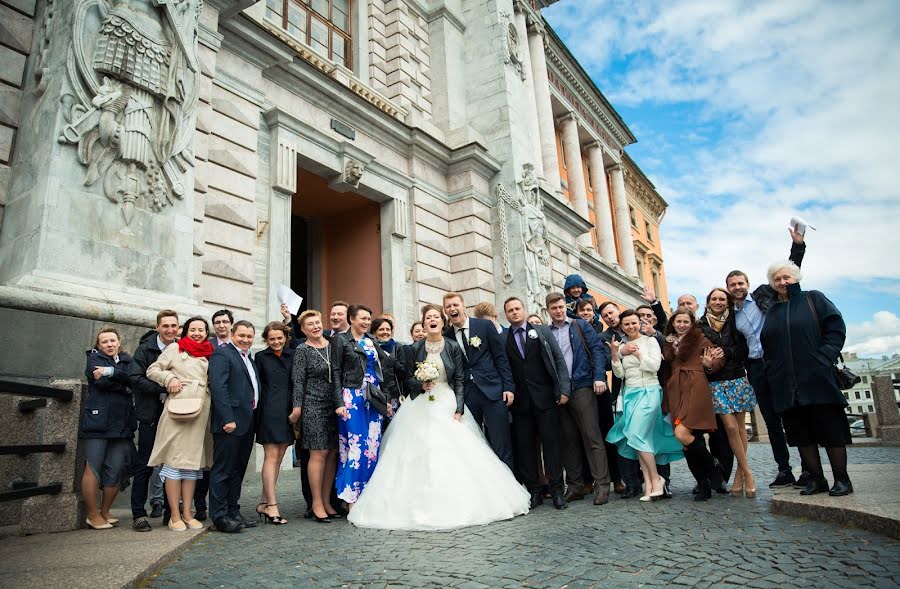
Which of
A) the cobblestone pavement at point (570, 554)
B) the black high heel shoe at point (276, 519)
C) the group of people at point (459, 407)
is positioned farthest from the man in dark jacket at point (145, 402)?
the black high heel shoe at point (276, 519)

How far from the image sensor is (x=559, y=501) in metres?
5.54

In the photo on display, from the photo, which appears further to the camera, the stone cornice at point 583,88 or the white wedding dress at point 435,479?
the stone cornice at point 583,88

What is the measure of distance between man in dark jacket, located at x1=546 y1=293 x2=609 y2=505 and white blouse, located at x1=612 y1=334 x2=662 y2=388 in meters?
0.20

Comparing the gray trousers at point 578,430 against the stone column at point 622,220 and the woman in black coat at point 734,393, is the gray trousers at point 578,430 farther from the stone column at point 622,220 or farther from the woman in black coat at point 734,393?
the stone column at point 622,220

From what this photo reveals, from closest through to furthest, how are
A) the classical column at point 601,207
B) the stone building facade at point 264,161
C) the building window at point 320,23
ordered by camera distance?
the stone building facade at point 264,161, the building window at point 320,23, the classical column at point 601,207

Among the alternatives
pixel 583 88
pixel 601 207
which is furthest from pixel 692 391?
pixel 583 88

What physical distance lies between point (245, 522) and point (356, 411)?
1299 mm

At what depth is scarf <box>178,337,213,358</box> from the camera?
5066mm

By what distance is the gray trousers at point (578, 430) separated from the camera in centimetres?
595

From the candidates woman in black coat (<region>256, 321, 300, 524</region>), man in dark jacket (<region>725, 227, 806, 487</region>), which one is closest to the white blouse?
man in dark jacket (<region>725, 227, 806, 487</region>)

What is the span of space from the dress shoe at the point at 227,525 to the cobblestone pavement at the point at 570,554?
9cm

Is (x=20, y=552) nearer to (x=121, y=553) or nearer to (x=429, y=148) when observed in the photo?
(x=121, y=553)

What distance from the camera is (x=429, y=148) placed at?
46.9 ft

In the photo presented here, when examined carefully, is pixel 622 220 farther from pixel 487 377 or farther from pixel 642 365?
pixel 487 377
